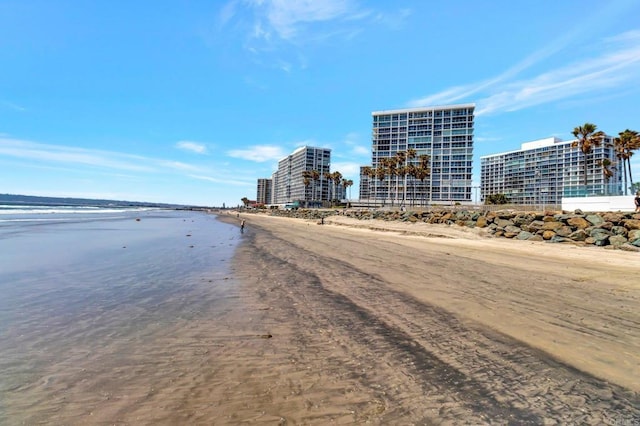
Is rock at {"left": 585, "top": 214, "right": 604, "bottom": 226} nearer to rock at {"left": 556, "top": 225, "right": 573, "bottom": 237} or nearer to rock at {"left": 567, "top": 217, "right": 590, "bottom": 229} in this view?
rock at {"left": 567, "top": 217, "right": 590, "bottom": 229}

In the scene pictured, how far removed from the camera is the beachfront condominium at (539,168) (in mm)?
127825

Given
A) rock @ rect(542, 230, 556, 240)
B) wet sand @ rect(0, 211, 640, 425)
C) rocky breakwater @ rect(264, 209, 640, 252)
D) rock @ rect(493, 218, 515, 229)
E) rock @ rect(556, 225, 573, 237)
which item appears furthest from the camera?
rock @ rect(493, 218, 515, 229)

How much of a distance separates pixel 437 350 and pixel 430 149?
14823 cm

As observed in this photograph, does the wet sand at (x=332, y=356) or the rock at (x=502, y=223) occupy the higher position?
the rock at (x=502, y=223)

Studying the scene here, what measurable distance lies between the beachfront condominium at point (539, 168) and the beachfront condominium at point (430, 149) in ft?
70.5

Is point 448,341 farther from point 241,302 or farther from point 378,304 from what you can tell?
point 241,302

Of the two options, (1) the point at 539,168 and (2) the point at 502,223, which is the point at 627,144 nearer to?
(2) the point at 502,223

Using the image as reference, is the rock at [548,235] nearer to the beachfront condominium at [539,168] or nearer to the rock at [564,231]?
the rock at [564,231]

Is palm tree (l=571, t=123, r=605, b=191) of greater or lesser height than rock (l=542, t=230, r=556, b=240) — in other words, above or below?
above

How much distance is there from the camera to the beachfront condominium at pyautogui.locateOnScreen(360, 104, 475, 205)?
5241 inches

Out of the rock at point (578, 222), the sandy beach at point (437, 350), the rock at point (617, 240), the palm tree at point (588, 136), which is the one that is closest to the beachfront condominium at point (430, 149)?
the palm tree at point (588, 136)

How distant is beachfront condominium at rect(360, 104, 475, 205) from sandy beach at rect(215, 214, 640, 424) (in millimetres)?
116429

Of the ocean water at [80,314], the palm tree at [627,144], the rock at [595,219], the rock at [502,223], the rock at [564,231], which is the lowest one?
the ocean water at [80,314]

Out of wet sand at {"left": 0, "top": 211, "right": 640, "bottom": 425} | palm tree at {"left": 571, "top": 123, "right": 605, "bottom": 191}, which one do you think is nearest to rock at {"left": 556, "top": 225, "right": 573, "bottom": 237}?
wet sand at {"left": 0, "top": 211, "right": 640, "bottom": 425}
